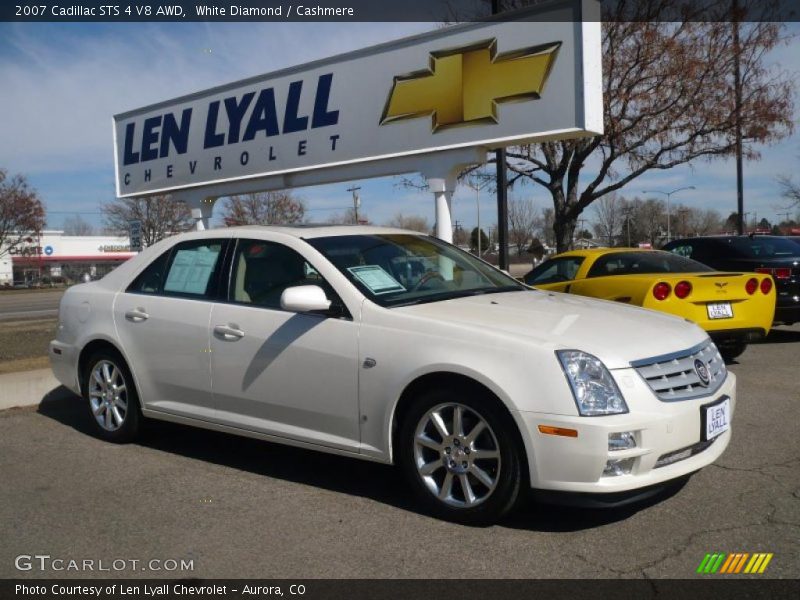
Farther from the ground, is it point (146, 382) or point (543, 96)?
point (543, 96)

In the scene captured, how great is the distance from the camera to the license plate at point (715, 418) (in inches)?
154

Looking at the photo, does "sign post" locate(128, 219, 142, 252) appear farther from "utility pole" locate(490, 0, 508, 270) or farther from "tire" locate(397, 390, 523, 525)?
"tire" locate(397, 390, 523, 525)

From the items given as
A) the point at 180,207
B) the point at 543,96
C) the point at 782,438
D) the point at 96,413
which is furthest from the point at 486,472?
the point at 180,207

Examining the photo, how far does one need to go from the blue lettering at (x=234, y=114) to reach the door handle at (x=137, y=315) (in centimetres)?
683

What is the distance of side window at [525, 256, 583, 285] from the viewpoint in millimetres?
9023

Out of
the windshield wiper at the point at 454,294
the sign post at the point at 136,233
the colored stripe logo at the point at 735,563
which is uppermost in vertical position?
the sign post at the point at 136,233

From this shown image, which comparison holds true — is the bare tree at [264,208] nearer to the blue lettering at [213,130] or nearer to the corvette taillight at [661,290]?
the blue lettering at [213,130]

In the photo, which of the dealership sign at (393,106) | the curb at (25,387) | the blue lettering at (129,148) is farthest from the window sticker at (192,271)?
the blue lettering at (129,148)

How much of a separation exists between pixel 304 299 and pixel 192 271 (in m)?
1.50

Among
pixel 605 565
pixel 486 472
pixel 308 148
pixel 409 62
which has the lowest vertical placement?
pixel 605 565

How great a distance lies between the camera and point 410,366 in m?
4.12

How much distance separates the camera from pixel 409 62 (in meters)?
9.84

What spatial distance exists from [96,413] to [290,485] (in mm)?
2087
